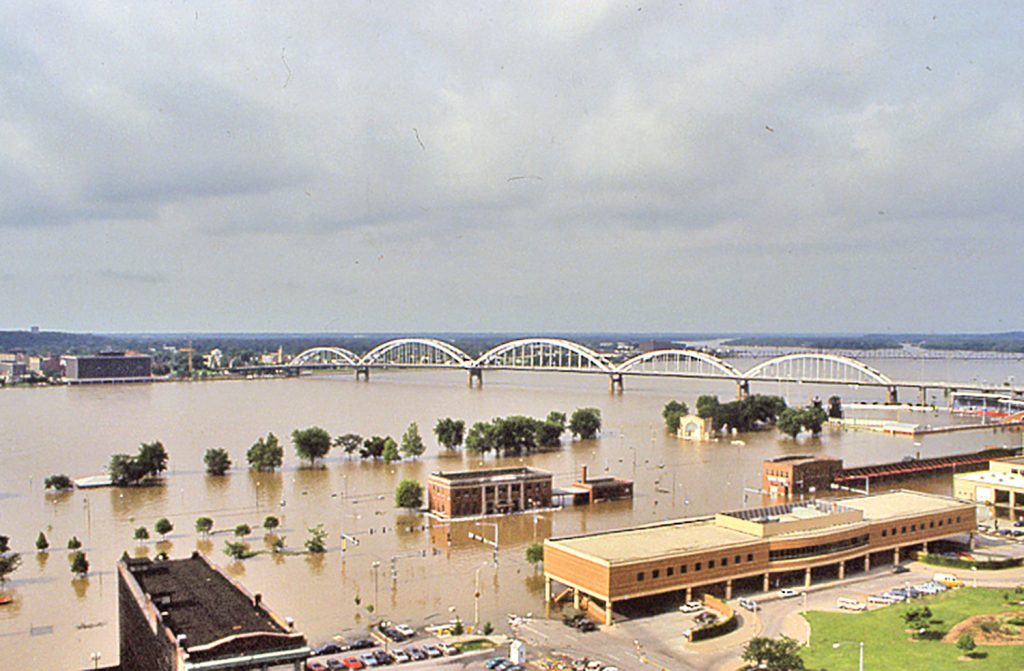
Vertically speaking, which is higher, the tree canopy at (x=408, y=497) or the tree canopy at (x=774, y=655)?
the tree canopy at (x=408, y=497)

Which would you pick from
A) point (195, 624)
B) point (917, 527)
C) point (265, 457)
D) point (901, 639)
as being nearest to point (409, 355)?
point (265, 457)

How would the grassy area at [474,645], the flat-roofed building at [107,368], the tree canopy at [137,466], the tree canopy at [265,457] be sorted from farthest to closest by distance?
the flat-roofed building at [107,368] → the tree canopy at [265,457] → the tree canopy at [137,466] → the grassy area at [474,645]

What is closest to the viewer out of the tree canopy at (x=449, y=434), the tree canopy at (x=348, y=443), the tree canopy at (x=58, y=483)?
the tree canopy at (x=58, y=483)


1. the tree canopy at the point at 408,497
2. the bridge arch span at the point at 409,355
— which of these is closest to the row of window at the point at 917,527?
the tree canopy at the point at 408,497

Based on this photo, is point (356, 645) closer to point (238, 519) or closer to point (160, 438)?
point (238, 519)

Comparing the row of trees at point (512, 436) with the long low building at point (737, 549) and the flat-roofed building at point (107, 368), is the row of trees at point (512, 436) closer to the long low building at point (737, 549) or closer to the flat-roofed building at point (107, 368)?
the long low building at point (737, 549)

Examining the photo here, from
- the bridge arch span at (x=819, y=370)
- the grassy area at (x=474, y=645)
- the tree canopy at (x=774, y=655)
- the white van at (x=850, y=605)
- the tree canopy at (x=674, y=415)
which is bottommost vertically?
the grassy area at (x=474, y=645)

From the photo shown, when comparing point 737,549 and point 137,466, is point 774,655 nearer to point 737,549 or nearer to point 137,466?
point 737,549
